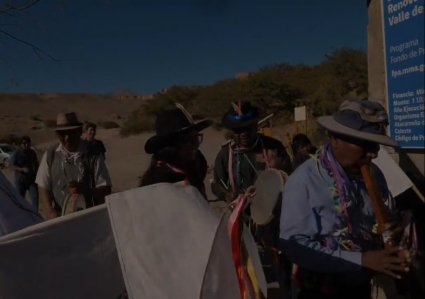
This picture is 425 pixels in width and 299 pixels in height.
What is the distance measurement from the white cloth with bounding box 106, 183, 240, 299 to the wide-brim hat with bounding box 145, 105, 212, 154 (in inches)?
23.9

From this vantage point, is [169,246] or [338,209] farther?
[338,209]

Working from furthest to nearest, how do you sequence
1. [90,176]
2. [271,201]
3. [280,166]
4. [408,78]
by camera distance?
[90,176]
[280,166]
[271,201]
[408,78]

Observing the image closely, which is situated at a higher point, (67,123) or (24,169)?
(67,123)

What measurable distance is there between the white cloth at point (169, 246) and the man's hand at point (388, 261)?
2.02 feet

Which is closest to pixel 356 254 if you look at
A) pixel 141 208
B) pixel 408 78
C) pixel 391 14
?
pixel 141 208

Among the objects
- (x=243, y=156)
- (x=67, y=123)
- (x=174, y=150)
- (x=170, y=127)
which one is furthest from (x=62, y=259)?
(x=67, y=123)

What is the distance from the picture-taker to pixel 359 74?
32.0 meters

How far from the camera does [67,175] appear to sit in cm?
535

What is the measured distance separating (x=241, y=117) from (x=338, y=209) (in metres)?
Result: 2.64

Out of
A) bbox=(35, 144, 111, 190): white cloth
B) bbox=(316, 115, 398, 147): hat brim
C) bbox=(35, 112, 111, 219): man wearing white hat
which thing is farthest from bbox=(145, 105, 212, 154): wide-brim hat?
bbox=(35, 144, 111, 190): white cloth

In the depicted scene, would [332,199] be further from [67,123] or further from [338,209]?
[67,123]

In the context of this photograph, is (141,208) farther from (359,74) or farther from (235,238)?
(359,74)

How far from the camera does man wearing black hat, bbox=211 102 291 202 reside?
200 inches

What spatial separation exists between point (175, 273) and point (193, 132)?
3.27 ft
